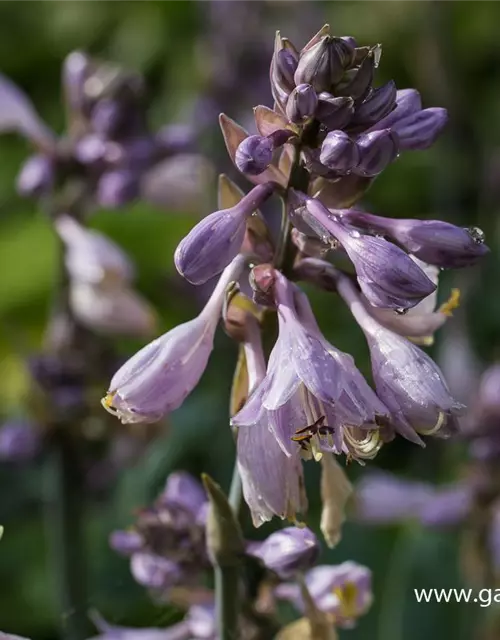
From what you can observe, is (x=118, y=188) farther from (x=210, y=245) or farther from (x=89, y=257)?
(x=210, y=245)

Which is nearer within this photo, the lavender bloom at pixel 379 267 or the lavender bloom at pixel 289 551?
the lavender bloom at pixel 379 267

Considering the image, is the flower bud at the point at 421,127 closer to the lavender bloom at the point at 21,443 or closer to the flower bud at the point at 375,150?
the flower bud at the point at 375,150

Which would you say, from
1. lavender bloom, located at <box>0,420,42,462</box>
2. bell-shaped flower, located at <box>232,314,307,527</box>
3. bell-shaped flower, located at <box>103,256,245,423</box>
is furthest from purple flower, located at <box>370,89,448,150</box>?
lavender bloom, located at <box>0,420,42,462</box>

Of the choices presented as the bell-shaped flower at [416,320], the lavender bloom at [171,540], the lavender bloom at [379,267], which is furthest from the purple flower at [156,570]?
the lavender bloom at [379,267]

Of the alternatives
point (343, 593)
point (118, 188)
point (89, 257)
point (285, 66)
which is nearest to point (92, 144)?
point (118, 188)

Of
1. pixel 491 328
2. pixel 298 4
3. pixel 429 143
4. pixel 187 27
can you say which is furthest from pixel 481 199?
pixel 187 27

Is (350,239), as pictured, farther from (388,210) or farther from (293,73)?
(388,210)
